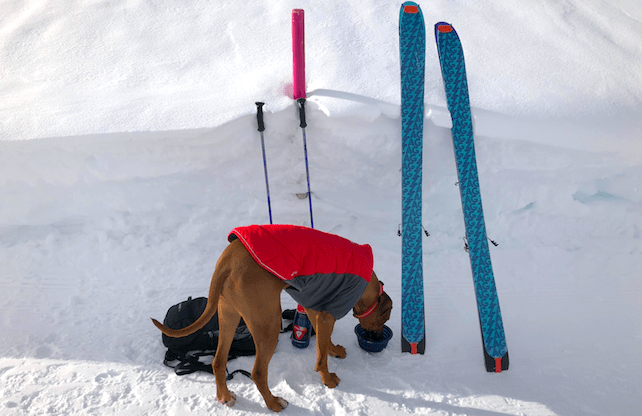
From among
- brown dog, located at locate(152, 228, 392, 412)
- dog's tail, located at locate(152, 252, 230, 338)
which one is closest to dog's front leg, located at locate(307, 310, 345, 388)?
brown dog, located at locate(152, 228, 392, 412)

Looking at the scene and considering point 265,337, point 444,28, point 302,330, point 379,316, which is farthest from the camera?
point 444,28

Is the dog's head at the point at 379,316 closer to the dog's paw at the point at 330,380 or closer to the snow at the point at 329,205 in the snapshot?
the snow at the point at 329,205

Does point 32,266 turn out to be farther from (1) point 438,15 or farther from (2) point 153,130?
(1) point 438,15

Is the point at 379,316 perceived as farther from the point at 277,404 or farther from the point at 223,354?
the point at 223,354

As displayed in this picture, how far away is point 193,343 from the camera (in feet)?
8.87

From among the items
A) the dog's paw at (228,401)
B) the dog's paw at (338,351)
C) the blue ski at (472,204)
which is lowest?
the dog's paw at (228,401)

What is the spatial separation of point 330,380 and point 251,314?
2.12ft

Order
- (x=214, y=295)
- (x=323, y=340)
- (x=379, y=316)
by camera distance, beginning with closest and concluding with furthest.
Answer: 1. (x=214, y=295)
2. (x=323, y=340)
3. (x=379, y=316)

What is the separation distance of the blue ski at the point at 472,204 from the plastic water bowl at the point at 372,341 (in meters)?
0.56

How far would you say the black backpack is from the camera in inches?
102

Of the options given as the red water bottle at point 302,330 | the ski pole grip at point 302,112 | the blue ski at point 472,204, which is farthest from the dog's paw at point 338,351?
the ski pole grip at point 302,112

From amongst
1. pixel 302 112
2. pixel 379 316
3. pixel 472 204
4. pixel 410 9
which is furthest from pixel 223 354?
pixel 410 9

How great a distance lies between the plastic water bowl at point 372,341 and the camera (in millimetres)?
2762

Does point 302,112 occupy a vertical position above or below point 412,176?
above
